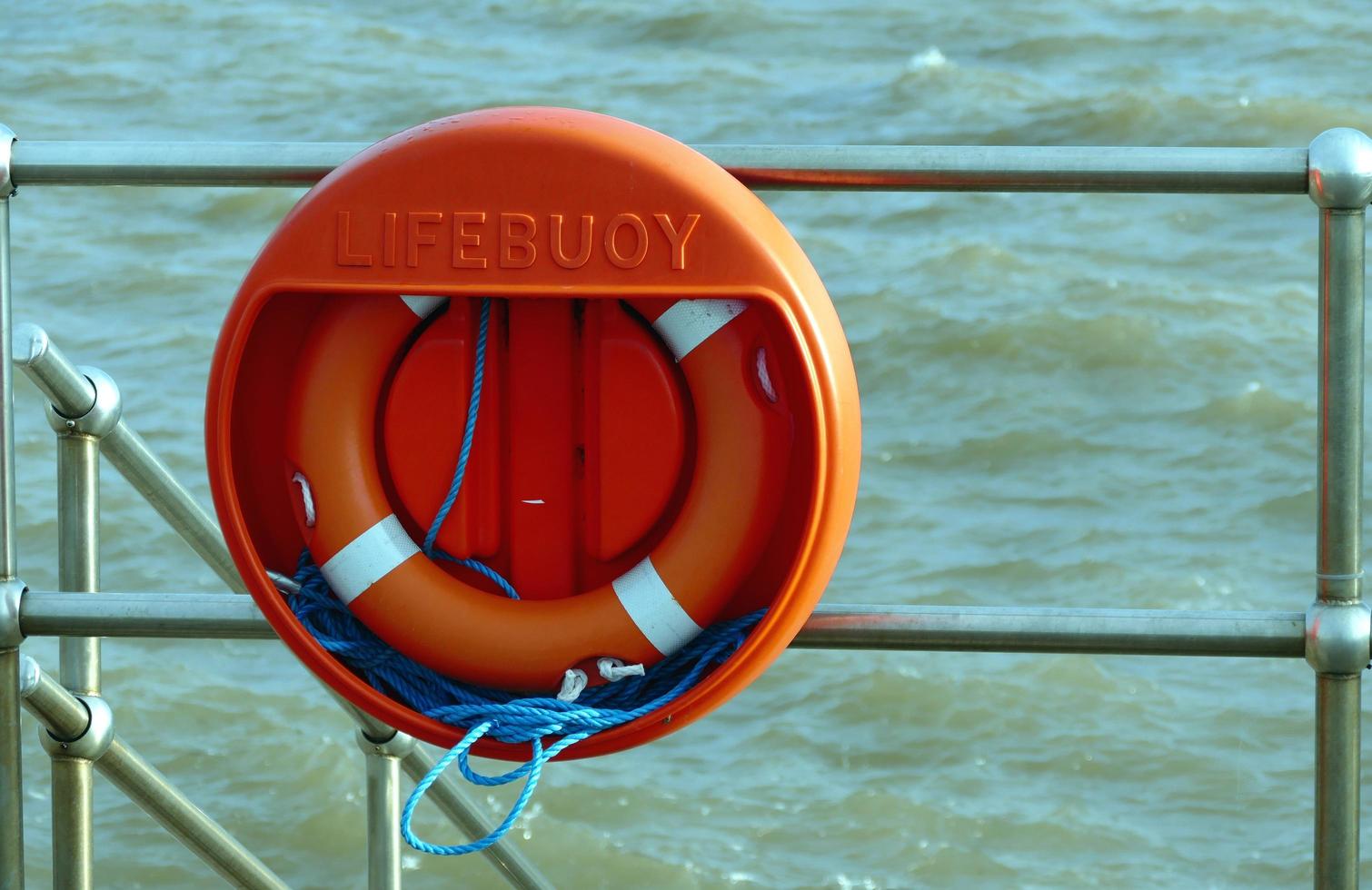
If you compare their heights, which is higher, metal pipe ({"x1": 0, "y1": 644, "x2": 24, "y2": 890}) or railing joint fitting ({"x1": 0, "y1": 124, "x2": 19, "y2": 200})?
railing joint fitting ({"x1": 0, "y1": 124, "x2": 19, "y2": 200})

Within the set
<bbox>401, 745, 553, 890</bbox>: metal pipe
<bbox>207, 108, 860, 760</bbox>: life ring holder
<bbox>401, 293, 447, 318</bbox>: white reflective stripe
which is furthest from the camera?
<bbox>401, 745, 553, 890</bbox>: metal pipe

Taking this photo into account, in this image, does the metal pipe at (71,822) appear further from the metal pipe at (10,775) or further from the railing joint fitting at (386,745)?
the railing joint fitting at (386,745)

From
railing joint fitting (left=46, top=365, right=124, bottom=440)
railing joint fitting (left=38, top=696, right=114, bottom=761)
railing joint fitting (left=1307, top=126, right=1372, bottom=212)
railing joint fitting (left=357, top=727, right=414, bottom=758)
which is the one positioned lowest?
railing joint fitting (left=357, top=727, right=414, bottom=758)

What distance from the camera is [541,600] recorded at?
1.43 metres

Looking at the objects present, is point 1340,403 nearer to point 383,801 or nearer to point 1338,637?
point 1338,637

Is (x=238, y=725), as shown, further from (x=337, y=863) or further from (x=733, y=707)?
(x=733, y=707)

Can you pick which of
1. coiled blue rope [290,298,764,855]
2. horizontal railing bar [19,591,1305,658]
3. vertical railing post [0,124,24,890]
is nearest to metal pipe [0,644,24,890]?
vertical railing post [0,124,24,890]

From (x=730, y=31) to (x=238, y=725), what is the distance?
536 centimetres

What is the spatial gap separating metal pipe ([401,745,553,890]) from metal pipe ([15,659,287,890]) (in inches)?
7.7

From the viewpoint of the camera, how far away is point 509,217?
1.31 meters

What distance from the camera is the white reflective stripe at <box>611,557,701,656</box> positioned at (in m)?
1.39

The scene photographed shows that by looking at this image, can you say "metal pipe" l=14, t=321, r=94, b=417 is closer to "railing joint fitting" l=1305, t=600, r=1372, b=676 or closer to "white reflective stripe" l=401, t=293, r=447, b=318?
"white reflective stripe" l=401, t=293, r=447, b=318

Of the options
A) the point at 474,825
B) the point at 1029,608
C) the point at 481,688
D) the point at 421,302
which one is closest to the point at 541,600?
the point at 481,688

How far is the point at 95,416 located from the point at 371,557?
0.43 m
